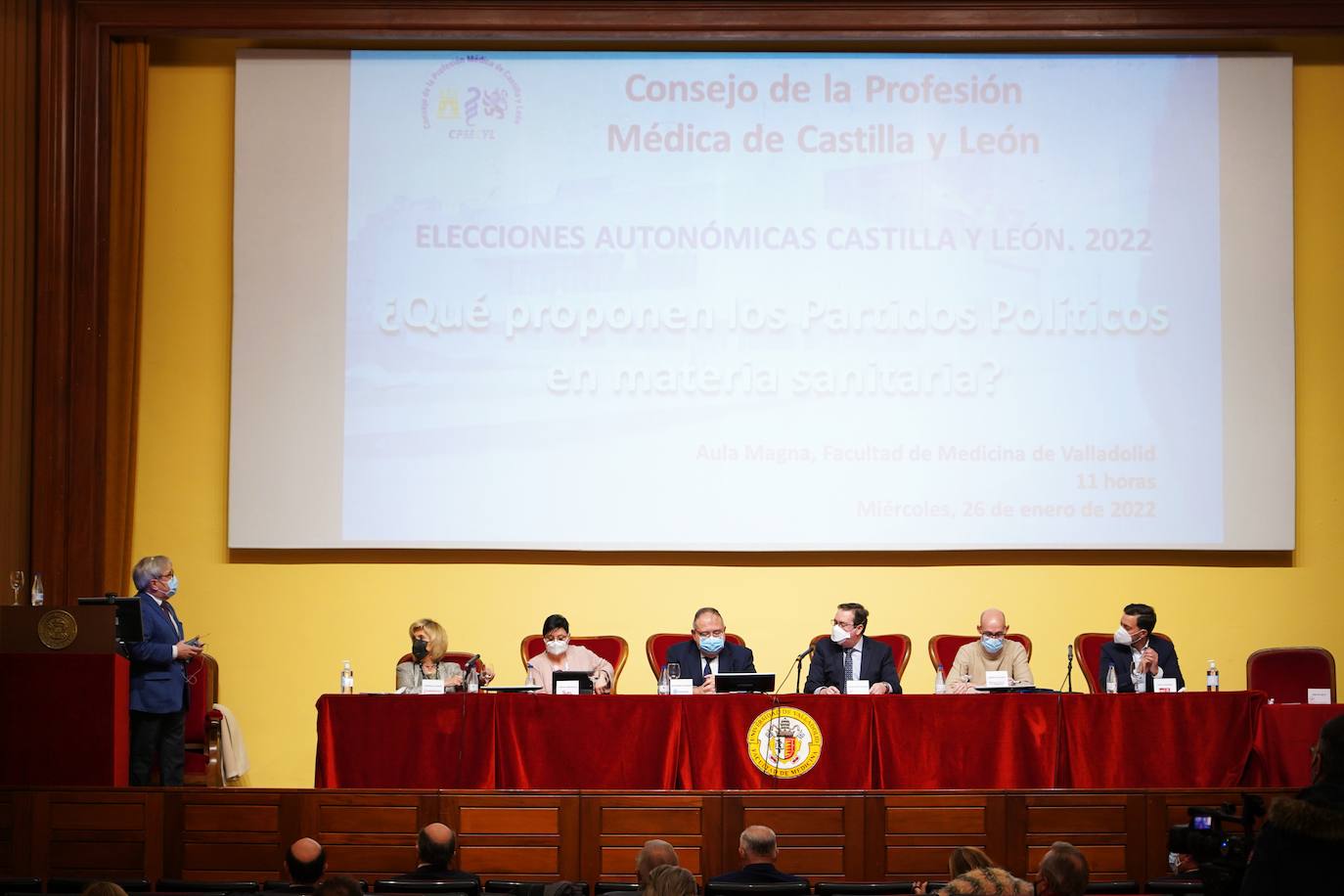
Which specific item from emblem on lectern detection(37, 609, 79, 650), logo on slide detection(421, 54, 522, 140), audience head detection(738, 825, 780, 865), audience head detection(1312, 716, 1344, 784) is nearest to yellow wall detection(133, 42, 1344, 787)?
logo on slide detection(421, 54, 522, 140)

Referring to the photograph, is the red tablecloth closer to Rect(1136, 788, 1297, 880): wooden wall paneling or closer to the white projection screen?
Rect(1136, 788, 1297, 880): wooden wall paneling

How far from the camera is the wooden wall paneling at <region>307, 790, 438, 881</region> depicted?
241 inches

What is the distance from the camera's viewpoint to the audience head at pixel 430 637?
722cm

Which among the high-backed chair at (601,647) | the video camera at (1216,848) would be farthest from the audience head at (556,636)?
the video camera at (1216,848)

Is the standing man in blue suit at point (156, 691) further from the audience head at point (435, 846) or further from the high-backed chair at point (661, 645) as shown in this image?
the high-backed chair at point (661, 645)

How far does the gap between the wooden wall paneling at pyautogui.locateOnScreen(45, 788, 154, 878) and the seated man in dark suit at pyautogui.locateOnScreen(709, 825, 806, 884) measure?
2465 mm

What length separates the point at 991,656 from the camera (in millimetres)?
7617

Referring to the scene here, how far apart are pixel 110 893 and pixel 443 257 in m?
5.29

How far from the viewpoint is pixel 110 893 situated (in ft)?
13.1

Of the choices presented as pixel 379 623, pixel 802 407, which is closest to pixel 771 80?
pixel 802 407

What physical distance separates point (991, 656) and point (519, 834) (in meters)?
2.70

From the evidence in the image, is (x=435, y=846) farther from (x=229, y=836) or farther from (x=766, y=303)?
(x=766, y=303)

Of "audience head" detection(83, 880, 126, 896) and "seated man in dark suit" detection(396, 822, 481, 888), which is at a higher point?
"audience head" detection(83, 880, 126, 896)

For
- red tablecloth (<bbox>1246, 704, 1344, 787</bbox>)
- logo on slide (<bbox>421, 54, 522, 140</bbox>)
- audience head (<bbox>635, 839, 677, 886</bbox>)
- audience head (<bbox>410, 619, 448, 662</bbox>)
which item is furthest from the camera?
logo on slide (<bbox>421, 54, 522, 140</bbox>)
